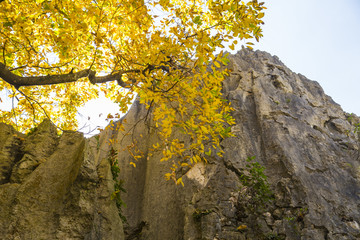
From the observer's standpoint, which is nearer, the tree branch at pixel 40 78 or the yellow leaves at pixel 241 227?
the tree branch at pixel 40 78

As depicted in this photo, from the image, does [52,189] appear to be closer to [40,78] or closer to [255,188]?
[40,78]

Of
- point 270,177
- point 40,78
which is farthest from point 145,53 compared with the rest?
point 270,177

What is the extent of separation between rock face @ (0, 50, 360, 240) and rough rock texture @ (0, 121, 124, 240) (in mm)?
20

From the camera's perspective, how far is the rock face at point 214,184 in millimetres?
5453

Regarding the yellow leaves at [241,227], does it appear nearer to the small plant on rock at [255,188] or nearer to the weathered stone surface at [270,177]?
the weathered stone surface at [270,177]

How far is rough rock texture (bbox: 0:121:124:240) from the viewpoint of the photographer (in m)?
4.97

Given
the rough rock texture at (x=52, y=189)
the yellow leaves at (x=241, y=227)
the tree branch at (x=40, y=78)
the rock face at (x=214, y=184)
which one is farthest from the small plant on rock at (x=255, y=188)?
the tree branch at (x=40, y=78)

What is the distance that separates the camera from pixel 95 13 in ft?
20.5

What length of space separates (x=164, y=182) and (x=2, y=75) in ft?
18.6

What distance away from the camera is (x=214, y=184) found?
776cm

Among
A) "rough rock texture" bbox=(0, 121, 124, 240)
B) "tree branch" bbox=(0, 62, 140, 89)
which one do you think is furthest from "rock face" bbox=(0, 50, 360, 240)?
"tree branch" bbox=(0, 62, 140, 89)

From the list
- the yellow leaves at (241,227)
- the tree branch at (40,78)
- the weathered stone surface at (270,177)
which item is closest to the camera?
the tree branch at (40,78)

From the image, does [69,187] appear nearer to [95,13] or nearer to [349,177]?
[95,13]

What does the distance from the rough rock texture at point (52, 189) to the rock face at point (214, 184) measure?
20mm
